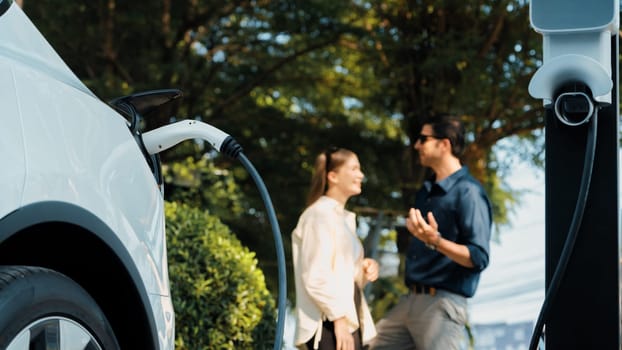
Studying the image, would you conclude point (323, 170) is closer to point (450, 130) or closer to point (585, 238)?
point (450, 130)

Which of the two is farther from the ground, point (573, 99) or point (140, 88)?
point (140, 88)

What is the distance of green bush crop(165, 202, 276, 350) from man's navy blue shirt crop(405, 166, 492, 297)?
104cm

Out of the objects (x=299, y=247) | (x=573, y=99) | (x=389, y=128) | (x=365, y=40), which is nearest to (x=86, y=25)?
(x=365, y=40)

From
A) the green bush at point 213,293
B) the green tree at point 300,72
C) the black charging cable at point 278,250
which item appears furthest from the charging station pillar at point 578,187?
the green tree at point 300,72

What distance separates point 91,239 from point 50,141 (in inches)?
10.4

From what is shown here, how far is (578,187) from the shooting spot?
3004mm

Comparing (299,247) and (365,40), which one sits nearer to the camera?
(299,247)

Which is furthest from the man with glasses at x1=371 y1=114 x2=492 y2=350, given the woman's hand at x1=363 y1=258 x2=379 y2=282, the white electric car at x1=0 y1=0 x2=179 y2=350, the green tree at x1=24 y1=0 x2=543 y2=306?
the green tree at x1=24 y1=0 x2=543 y2=306

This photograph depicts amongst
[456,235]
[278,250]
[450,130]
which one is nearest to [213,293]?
[456,235]

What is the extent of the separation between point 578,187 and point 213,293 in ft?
10.2

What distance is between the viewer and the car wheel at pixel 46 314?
1854mm

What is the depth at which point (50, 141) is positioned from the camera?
203 cm

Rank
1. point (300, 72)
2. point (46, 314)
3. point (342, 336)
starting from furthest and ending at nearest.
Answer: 1. point (300, 72)
2. point (342, 336)
3. point (46, 314)

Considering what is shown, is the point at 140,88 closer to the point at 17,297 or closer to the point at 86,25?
the point at 86,25
